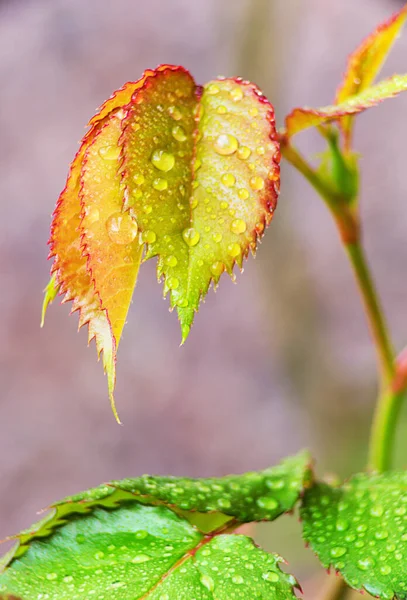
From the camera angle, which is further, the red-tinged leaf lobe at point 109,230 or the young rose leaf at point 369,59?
the young rose leaf at point 369,59

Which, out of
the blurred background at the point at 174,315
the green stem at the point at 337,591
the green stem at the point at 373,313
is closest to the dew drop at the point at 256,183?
the green stem at the point at 373,313

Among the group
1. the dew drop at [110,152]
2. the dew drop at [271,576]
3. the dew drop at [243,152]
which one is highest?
the dew drop at [110,152]

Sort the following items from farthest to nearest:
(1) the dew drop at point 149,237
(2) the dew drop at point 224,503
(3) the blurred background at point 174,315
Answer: (3) the blurred background at point 174,315
(2) the dew drop at point 224,503
(1) the dew drop at point 149,237

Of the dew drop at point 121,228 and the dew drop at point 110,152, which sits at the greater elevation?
the dew drop at point 110,152

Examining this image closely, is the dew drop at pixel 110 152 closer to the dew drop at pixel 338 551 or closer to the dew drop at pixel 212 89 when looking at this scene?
the dew drop at pixel 212 89

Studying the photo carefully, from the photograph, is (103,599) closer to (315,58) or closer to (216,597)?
(216,597)

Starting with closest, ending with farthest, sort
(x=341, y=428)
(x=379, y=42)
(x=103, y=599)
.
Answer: (x=103, y=599) → (x=379, y=42) → (x=341, y=428)

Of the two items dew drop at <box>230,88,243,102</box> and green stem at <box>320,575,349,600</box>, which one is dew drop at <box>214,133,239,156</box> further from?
green stem at <box>320,575,349,600</box>

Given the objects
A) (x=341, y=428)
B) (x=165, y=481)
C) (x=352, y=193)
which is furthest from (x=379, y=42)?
(x=341, y=428)
